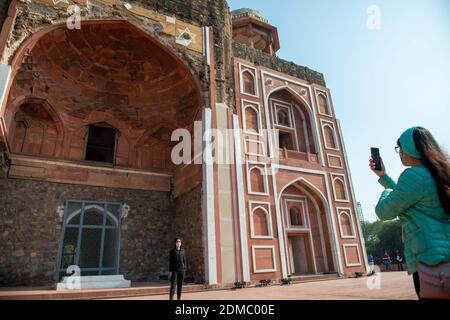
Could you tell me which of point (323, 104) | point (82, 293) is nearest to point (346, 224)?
point (323, 104)

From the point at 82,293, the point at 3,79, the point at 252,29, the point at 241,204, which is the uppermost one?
the point at 252,29

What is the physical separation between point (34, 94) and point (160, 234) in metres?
7.17

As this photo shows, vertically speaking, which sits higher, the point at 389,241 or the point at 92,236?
the point at 92,236

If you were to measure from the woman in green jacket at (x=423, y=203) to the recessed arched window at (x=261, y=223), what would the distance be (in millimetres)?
8362

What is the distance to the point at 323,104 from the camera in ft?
48.8

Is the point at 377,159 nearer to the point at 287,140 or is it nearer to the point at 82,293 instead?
the point at 82,293

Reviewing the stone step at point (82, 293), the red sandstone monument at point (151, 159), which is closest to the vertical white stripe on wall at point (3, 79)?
the red sandstone monument at point (151, 159)

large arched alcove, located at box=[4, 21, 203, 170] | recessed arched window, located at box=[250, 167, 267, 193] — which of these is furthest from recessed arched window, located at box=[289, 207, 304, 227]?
large arched alcove, located at box=[4, 21, 203, 170]

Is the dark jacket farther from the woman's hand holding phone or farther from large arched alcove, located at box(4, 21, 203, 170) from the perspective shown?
large arched alcove, located at box(4, 21, 203, 170)

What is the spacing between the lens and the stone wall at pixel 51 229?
8.74 metres

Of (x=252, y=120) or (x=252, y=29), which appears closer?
(x=252, y=120)

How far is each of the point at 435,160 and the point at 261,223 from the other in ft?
28.9

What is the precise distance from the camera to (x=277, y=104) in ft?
45.2

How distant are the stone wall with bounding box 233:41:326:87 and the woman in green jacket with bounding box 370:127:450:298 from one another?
1213 cm
